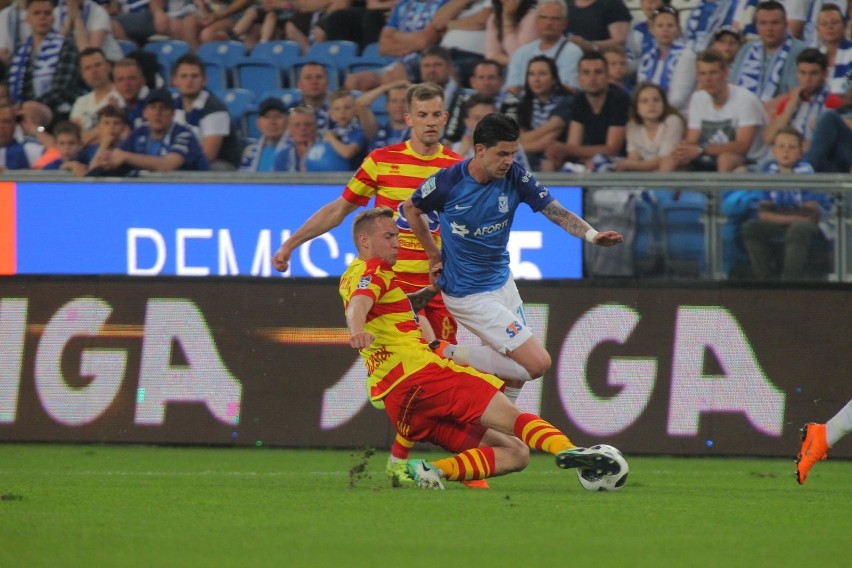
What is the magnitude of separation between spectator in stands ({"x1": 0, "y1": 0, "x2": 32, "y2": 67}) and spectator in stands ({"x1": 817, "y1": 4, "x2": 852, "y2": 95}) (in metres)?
8.34

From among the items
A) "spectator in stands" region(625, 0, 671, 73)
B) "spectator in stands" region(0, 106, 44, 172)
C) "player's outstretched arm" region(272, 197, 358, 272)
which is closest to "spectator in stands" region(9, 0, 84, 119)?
"spectator in stands" region(0, 106, 44, 172)

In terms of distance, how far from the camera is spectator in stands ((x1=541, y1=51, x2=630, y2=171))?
12664 millimetres

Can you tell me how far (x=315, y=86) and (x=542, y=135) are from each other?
240 centimetres

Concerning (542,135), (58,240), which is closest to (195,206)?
(58,240)

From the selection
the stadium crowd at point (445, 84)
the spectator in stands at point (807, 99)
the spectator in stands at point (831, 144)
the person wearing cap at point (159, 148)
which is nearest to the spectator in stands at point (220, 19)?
the stadium crowd at point (445, 84)

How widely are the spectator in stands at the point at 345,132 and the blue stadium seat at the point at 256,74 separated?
183cm

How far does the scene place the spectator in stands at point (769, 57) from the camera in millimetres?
12695

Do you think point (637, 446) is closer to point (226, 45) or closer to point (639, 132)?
point (639, 132)

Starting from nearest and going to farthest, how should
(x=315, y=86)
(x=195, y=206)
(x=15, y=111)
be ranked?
(x=195, y=206), (x=315, y=86), (x=15, y=111)

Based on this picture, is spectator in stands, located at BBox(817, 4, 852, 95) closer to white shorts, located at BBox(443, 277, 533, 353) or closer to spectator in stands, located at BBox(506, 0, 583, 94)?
spectator in stands, located at BBox(506, 0, 583, 94)

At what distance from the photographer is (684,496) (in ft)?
25.1

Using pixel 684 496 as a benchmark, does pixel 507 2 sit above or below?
above

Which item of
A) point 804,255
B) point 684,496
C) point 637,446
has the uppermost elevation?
point 804,255

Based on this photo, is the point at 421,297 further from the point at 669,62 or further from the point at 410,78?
the point at 410,78
